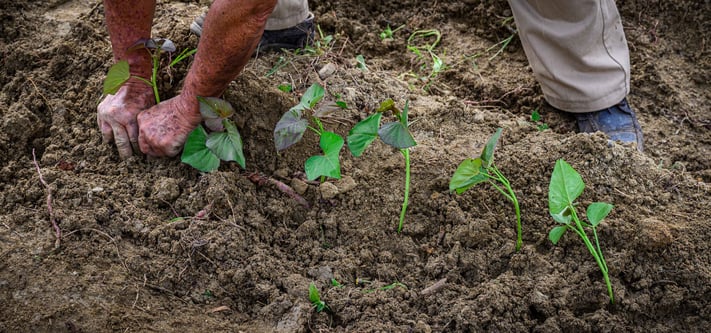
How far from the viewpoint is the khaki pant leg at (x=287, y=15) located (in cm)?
241

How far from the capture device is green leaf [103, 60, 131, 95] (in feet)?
6.04

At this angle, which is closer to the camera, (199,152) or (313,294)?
(313,294)

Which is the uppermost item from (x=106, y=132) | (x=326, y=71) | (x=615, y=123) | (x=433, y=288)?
(x=106, y=132)

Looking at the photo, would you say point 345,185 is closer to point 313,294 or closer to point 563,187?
point 313,294

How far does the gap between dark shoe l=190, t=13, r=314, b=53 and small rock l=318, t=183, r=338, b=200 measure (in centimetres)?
67

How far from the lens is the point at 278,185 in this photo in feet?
6.53

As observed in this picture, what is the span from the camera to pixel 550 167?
6.77 feet

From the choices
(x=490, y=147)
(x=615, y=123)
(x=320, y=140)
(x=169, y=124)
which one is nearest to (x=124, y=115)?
(x=169, y=124)

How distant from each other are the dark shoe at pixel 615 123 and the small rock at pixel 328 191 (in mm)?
1055

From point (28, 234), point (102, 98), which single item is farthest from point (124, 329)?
point (102, 98)

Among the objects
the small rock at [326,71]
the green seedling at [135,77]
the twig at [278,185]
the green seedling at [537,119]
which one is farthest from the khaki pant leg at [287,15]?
the green seedling at [537,119]

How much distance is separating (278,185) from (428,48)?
118 centimetres


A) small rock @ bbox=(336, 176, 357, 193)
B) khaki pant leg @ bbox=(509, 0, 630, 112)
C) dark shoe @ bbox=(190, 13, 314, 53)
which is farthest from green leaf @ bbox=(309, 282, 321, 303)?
khaki pant leg @ bbox=(509, 0, 630, 112)

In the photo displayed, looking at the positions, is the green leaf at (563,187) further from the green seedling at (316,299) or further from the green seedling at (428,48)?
the green seedling at (428,48)
